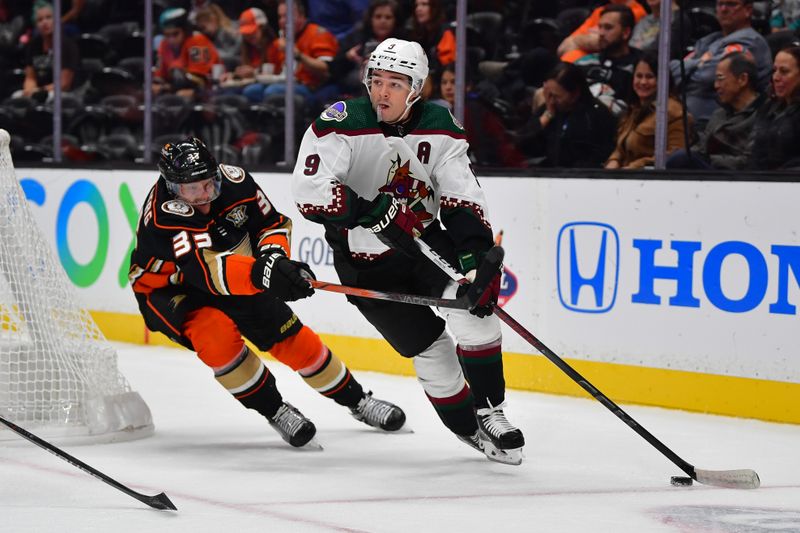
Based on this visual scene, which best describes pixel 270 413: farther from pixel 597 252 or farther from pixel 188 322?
pixel 597 252

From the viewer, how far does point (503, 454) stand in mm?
3498

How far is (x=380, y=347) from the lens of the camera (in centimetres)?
530

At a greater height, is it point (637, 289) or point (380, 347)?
point (637, 289)

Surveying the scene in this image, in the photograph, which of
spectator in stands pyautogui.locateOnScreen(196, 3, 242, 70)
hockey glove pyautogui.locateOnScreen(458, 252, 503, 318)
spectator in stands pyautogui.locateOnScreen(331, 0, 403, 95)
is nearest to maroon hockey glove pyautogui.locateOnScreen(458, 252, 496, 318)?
hockey glove pyautogui.locateOnScreen(458, 252, 503, 318)

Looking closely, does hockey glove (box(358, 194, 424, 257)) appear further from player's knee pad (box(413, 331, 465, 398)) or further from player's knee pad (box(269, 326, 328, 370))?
player's knee pad (box(269, 326, 328, 370))

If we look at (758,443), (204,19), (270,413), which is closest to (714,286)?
(758,443)

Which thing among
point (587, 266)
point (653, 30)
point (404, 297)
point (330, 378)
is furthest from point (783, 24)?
point (330, 378)

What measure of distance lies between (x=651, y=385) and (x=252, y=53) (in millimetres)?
2589

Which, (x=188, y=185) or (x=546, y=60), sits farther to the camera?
(x=546, y=60)

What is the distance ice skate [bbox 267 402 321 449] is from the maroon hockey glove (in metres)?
0.74

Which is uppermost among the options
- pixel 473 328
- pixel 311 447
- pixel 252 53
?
pixel 252 53

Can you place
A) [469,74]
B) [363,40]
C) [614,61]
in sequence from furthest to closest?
1. [363,40]
2. [469,74]
3. [614,61]

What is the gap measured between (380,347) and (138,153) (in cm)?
187

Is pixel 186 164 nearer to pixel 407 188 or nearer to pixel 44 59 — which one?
pixel 407 188
